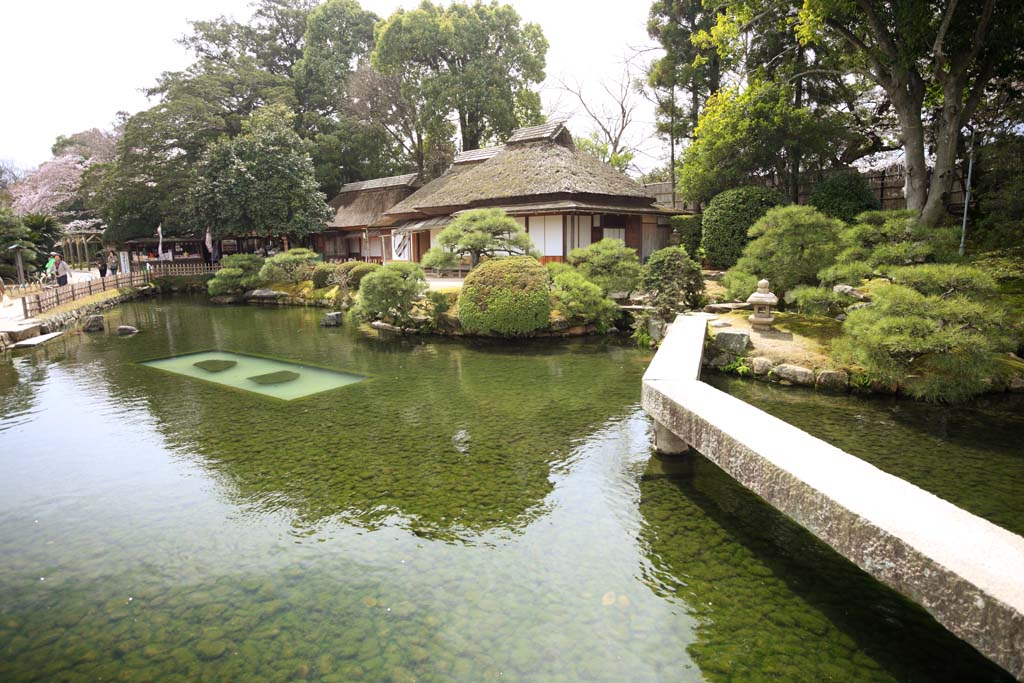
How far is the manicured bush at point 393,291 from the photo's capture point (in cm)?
1423

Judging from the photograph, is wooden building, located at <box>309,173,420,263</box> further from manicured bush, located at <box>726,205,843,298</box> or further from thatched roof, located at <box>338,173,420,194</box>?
manicured bush, located at <box>726,205,843,298</box>

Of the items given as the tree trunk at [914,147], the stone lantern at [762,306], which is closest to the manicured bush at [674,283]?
the stone lantern at [762,306]

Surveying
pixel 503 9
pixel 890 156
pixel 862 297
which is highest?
pixel 503 9

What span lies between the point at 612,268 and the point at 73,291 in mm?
18712

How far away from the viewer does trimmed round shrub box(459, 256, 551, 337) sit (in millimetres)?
12766

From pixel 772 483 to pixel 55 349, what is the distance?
639 inches

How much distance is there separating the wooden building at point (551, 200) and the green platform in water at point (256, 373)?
10.5 metres

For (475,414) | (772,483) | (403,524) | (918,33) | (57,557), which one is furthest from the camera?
(918,33)

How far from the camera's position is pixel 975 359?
6.91m

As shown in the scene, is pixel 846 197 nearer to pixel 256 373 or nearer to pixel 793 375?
pixel 793 375

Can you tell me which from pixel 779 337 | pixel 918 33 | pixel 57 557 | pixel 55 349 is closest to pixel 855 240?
pixel 779 337

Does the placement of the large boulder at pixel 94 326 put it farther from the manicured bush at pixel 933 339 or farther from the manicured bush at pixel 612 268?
the manicured bush at pixel 933 339

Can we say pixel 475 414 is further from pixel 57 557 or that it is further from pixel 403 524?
pixel 57 557

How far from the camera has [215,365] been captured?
11.6 meters
